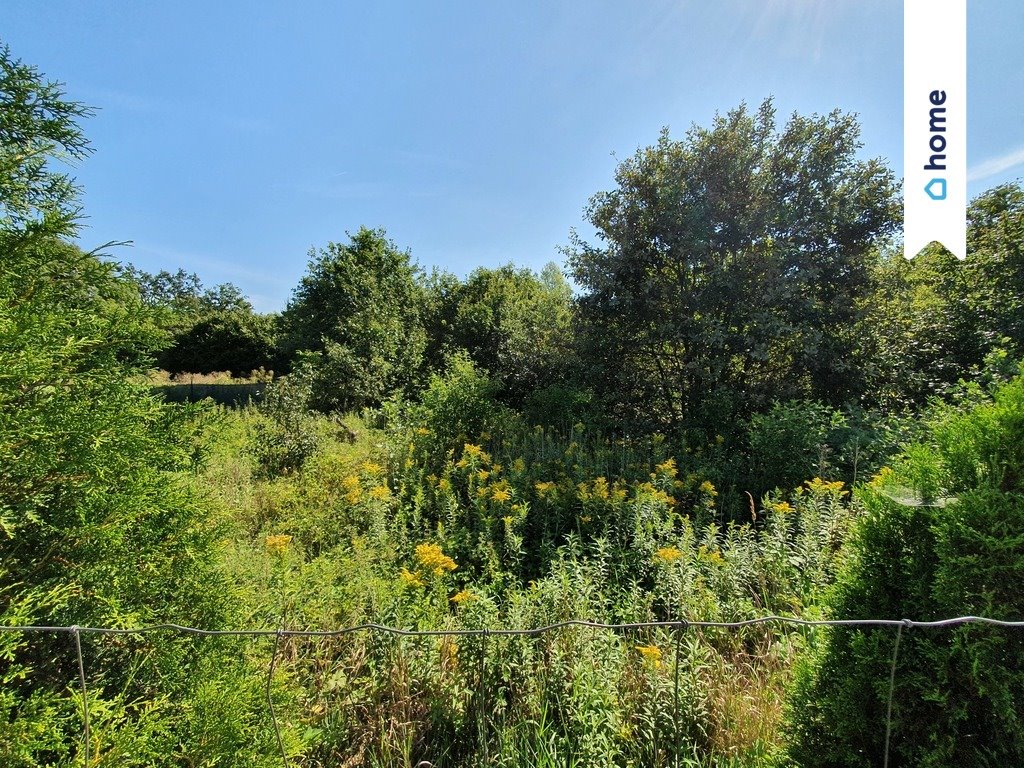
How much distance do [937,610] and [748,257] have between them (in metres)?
5.49

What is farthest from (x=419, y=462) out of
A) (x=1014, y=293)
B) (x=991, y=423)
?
(x=1014, y=293)

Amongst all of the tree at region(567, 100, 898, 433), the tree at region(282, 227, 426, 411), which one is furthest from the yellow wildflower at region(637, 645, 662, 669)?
the tree at region(282, 227, 426, 411)

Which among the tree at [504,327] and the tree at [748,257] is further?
the tree at [504,327]

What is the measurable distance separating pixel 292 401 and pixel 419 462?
2.28 m

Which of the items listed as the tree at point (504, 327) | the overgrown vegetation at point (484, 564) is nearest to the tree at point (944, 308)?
the overgrown vegetation at point (484, 564)

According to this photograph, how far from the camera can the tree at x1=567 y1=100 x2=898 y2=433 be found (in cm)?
541

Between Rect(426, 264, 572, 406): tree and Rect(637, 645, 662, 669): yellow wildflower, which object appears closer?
Rect(637, 645, 662, 669): yellow wildflower

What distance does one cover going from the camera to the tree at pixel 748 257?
5.41m

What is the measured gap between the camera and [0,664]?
3.59ft

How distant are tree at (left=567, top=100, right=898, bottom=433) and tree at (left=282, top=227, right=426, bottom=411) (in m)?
5.48

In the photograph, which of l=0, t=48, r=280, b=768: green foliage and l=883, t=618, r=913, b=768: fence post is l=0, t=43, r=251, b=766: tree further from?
l=883, t=618, r=913, b=768: fence post

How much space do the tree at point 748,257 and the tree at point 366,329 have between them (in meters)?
5.48

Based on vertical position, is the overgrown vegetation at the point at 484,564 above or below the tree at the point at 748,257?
below

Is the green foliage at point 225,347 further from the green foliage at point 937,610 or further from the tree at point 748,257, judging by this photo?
the green foliage at point 937,610
